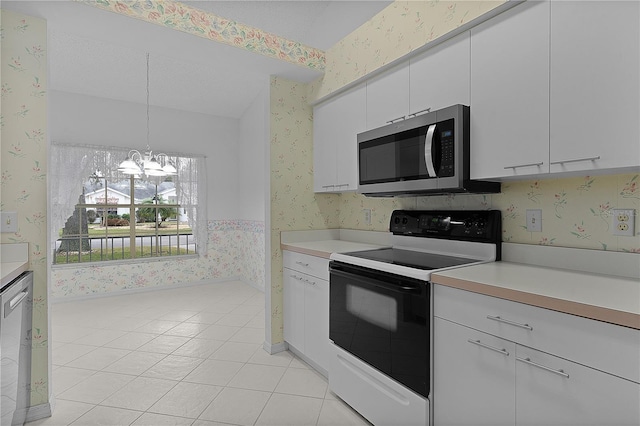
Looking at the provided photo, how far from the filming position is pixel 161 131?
4992mm

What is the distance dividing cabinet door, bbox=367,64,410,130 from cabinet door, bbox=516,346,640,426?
4.94 ft

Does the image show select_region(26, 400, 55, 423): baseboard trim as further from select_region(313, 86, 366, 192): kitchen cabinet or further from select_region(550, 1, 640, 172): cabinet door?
select_region(550, 1, 640, 172): cabinet door

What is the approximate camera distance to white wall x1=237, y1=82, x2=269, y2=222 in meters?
4.79

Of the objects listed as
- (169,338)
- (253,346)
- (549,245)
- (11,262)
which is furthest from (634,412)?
(169,338)

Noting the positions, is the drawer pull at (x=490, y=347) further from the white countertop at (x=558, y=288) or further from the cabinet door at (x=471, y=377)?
the white countertop at (x=558, y=288)

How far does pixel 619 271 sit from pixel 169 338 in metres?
3.33

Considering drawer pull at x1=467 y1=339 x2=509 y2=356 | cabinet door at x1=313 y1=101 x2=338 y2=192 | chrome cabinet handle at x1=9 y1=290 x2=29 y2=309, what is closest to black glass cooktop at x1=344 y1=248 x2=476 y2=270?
drawer pull at x1=467 y1=339 x2=509 y2=356

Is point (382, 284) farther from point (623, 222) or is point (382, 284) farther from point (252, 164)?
point (252, 164)

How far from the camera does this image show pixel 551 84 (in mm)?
1404

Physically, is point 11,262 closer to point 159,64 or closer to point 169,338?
point 169,338

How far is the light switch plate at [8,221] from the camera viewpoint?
1867 millimetres

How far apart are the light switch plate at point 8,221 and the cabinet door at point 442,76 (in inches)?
94.5

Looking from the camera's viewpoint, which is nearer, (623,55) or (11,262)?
(623,55)

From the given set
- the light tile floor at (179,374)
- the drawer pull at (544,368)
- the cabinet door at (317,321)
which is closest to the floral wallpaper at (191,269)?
the light tile floor at (179,374)
